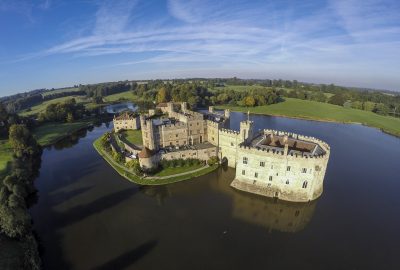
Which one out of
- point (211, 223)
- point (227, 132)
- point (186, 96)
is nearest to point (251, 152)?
point (227, 132)

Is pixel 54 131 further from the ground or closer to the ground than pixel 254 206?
further from the ground

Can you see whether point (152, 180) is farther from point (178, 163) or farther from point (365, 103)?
point (365, 103)

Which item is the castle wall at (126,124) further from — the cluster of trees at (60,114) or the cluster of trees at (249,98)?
the cluster of trees at (249,98)

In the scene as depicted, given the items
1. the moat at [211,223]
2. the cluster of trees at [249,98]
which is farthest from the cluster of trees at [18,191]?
the cluster of trees at [249,98]

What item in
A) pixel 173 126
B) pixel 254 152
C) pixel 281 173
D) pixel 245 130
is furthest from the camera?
pixel 173 126

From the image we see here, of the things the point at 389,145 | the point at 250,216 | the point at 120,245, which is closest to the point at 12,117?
the point at 120,245

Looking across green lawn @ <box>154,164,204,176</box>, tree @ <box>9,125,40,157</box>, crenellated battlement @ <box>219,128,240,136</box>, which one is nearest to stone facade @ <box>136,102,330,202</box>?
crenellated battlement @ <box>219,128,240,136</box>
